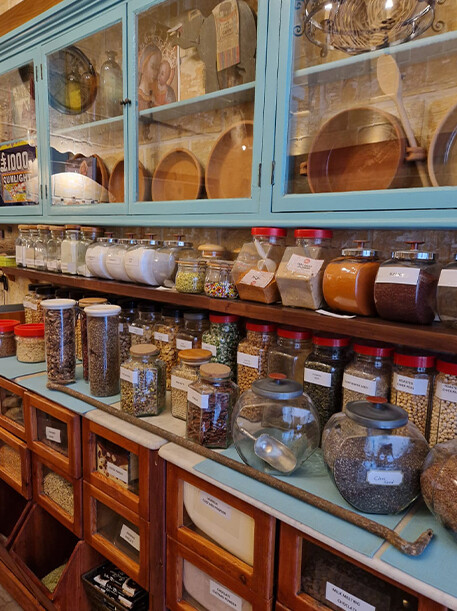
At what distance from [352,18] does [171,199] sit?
0.77 m

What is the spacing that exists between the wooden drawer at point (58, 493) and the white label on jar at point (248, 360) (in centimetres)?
66

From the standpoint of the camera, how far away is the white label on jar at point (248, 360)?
128 cm

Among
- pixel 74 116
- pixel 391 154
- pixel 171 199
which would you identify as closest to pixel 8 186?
pixel 74 116

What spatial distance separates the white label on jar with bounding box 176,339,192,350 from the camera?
1445 millimetres

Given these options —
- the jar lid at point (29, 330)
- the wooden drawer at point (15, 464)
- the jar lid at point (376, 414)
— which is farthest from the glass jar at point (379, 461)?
the jar lid at point (29, 330)

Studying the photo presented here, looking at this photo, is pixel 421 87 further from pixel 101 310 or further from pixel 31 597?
pixel 31 597

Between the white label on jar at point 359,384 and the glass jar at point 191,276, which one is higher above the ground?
the glass jar at point 191,276

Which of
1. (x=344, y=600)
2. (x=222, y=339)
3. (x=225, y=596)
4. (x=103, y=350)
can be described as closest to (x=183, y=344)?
(x=222, y=339)

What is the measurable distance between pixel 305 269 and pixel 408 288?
0.90 ft

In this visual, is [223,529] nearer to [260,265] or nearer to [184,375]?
[184,375]

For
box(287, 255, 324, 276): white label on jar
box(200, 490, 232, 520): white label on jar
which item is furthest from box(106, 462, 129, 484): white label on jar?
box(287, 255, 324, 276): white label on jar

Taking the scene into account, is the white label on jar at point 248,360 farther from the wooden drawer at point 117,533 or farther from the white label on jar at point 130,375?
the wooden drawer at point 117,533

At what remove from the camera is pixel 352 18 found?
1.12 meters

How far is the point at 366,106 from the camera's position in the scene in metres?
1.10
